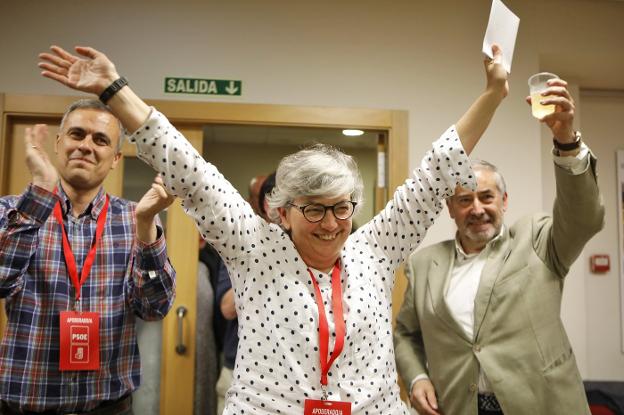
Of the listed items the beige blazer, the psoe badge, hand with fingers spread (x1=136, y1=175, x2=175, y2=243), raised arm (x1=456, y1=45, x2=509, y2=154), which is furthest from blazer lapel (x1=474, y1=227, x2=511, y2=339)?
the psoe badge

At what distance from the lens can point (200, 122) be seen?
2.77 metres

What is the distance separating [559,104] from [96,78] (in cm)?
117

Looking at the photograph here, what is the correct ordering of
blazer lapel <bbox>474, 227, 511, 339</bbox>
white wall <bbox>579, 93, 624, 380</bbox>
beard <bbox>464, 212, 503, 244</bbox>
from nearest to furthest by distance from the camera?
blazer lapel <bbox>474, 227, 511, 339</bbox> < beard <bbox>464, 212, 503, 244</bbox> < white wall <bbox>579, 93, 624, 380</bbox>

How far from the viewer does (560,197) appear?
1615 mm

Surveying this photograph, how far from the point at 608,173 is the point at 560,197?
2.28 meters

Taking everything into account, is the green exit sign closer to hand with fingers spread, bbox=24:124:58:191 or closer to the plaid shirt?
the plaid shirt

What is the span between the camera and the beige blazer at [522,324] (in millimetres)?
1639

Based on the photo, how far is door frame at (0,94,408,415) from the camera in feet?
8.77

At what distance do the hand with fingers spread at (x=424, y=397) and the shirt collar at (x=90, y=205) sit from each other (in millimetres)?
1269

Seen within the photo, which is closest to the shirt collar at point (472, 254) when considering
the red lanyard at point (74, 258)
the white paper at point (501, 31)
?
the white paper at point (501, 31)

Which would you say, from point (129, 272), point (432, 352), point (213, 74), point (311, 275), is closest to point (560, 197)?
point (432, 352)

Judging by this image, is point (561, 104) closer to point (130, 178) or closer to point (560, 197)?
point (560, 197)

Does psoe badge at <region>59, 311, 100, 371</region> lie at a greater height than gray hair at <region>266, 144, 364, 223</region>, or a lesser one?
lesser

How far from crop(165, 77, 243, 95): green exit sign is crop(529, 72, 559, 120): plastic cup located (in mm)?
1676
